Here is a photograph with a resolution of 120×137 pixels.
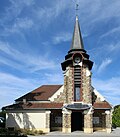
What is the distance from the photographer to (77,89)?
108 feet

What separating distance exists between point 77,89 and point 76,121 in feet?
15.2

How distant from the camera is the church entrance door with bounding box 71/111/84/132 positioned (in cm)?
3372

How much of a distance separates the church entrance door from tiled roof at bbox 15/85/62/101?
4.52 m

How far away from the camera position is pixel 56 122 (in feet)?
109

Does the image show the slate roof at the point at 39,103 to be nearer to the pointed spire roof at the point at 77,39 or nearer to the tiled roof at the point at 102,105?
the tiled roof at the point at 102,105

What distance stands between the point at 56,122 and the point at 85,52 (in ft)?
34.4

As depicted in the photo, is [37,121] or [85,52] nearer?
[37,121]

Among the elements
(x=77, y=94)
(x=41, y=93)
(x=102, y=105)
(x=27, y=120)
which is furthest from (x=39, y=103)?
(x=102, y=105)

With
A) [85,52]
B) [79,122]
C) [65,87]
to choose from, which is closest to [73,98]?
[65,87]

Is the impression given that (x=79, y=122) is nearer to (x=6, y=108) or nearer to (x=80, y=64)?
(x=80, y=64)

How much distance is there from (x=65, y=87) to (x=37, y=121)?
5.75 m

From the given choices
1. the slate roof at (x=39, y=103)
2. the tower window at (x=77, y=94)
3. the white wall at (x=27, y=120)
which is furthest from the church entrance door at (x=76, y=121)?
the white wall at (x=27, y=120)

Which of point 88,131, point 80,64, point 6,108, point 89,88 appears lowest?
point 88,131

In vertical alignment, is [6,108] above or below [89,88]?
below
